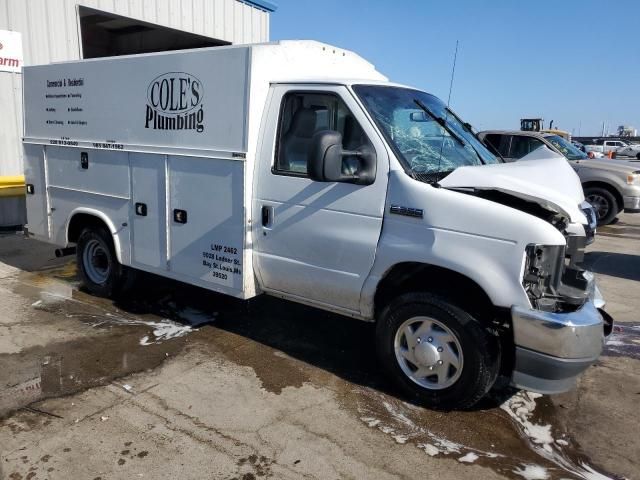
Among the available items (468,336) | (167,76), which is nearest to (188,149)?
(167,76)

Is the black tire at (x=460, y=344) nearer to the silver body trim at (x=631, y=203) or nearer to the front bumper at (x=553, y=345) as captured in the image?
the front bumper at (x=553, y=345)

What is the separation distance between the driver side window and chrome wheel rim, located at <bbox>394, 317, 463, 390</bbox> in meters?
1.41

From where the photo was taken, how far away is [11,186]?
30.2 ft

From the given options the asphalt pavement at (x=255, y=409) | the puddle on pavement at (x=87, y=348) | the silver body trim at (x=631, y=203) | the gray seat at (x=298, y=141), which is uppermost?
the gray seat at (x=298, y=141)

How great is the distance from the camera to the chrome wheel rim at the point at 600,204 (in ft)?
36.7

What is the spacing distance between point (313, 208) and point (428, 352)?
1.34 m

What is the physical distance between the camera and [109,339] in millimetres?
4863

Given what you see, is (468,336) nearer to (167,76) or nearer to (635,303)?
(167,76)

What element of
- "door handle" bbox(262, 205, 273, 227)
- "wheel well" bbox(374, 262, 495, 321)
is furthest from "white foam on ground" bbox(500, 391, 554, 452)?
"door handle" bbox(262, 205, 273, 227)

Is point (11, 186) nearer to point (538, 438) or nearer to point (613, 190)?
point (538, 438)

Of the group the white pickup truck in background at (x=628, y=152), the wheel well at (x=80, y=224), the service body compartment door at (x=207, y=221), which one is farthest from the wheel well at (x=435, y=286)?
the white pickup truck in background at (x=628, y=152)

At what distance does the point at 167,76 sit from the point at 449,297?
10.2ft

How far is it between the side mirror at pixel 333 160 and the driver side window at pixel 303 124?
0.25 m

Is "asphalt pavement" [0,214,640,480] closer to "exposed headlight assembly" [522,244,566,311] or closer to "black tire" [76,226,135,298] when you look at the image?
"black tire" [76,226,135,298]
